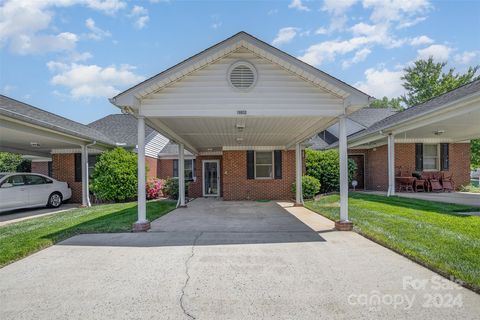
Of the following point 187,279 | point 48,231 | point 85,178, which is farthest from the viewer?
point 85,178

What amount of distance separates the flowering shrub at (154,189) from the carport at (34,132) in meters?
2.58

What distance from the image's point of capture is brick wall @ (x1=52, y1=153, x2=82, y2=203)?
49.1ft

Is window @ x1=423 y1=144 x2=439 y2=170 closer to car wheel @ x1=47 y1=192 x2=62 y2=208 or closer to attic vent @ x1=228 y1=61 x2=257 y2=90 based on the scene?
attic vent @ x1=228 y1=61 x2=257 y2=90

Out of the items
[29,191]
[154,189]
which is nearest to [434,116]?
[154,189]

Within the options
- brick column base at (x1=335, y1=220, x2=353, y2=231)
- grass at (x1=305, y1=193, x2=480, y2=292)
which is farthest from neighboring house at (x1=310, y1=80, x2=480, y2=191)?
brick column base at (x1=335, y1=220, x2=353, y2=231)

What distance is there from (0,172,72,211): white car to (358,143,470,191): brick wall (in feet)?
51.6

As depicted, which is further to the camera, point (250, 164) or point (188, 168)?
point (188, 168)

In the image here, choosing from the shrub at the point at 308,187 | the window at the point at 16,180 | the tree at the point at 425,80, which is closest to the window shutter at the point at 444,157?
the shrub at the point at 308,187

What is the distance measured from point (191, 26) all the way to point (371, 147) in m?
13.8

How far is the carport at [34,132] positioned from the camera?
8609mm

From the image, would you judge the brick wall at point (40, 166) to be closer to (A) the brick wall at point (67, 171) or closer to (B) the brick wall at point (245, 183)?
(A) the brick wall at point (67, 171)

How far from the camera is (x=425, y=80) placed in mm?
35062

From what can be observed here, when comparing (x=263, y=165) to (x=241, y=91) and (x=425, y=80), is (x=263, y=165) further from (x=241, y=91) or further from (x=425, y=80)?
(x=425, y=80)

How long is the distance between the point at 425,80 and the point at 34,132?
38237 mm
